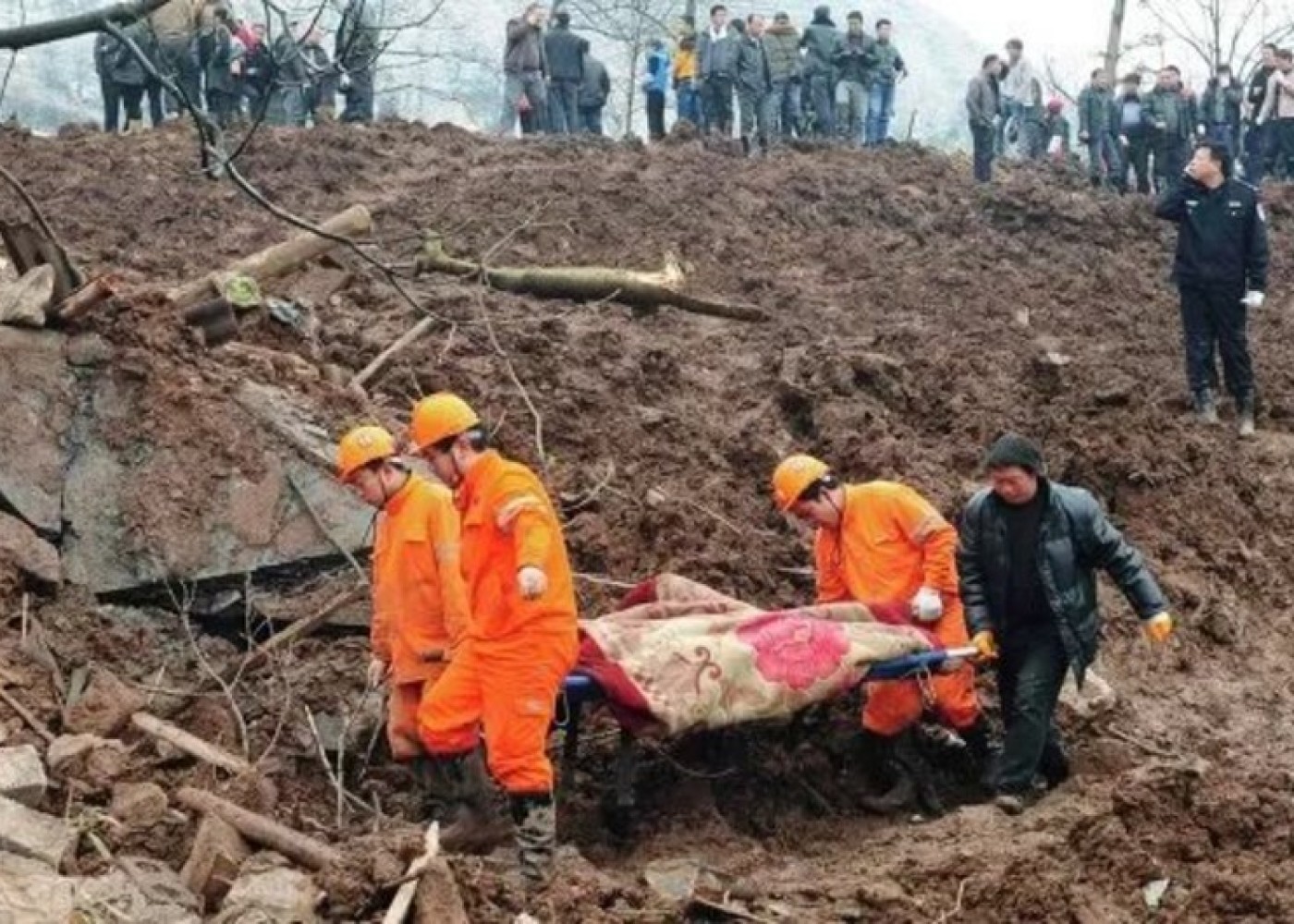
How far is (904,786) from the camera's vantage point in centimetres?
788

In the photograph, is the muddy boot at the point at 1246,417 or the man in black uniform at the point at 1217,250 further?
the muddy boot at the point at 1246,417

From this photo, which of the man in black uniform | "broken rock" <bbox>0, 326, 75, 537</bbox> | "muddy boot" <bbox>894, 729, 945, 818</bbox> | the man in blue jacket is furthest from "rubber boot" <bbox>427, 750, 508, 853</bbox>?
the man in blue jacket

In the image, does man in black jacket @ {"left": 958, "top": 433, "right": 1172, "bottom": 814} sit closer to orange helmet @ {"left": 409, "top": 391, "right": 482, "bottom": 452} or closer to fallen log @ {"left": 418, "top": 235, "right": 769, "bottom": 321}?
orange helmet @ {"left": 409, "top": 391, "right": 482, "bottom": 452}

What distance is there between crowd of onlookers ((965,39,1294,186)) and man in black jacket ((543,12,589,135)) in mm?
4270

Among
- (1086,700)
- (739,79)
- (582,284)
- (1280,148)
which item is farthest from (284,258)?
(1280,148)

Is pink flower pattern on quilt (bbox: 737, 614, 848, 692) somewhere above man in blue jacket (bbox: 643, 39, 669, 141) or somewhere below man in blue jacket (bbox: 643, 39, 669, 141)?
below

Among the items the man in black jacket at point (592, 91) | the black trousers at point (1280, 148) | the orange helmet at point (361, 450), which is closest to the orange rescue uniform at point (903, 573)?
the orange helmet at point (361, 450)

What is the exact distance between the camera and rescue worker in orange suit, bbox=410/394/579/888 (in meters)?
6.55

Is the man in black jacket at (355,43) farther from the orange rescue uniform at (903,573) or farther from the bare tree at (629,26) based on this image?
the bare tree at (629,26)

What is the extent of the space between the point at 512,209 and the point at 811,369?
4419 millimetres

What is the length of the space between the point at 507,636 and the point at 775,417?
5.22m

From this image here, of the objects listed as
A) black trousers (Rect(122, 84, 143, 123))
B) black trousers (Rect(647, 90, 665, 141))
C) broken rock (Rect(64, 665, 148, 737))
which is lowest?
broken rock (Rect(64, 665, 148, 737))

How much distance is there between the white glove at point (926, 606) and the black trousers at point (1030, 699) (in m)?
0.30

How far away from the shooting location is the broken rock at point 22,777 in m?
6.14
